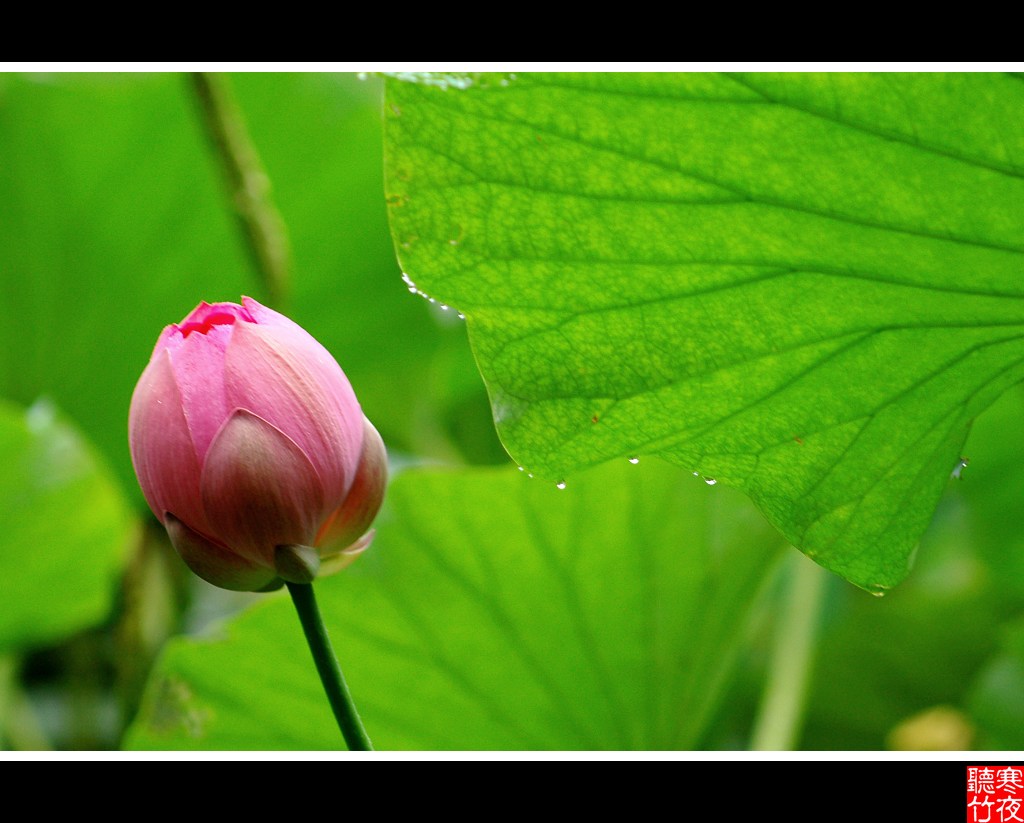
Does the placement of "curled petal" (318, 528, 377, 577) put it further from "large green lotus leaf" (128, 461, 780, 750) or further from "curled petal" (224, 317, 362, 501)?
"large green lotus leaf" (128, 461, 780, 750)

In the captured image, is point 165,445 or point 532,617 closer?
point 165,445

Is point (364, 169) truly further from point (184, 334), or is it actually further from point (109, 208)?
point (184, 334)

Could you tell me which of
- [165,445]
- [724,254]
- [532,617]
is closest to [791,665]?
[532,617]

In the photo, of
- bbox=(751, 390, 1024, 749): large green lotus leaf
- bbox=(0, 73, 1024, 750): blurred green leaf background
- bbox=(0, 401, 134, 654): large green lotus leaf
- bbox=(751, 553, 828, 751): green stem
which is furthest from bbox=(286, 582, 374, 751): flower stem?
bbox=(751, 390, 1024, 749): large green lotus leaf

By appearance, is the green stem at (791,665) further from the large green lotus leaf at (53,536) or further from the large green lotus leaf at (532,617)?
the large green lotus leaf at (53,536)

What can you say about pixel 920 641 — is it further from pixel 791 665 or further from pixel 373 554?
pixel 373 554

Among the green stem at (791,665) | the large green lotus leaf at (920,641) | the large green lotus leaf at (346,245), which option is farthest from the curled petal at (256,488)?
the large green lotus leaf at (920,641)
